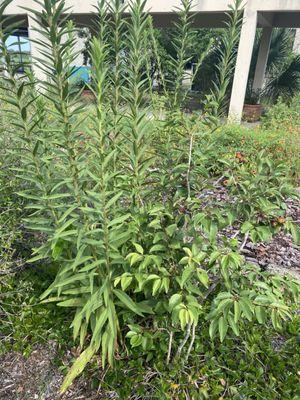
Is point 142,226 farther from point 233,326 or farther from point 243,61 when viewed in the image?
point 243,61

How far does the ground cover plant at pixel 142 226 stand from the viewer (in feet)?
5.12

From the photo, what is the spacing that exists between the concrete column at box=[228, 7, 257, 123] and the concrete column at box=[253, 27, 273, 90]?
3.97 metres

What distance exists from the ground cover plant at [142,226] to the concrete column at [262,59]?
12.6m

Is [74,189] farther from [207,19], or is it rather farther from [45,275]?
[207,19]

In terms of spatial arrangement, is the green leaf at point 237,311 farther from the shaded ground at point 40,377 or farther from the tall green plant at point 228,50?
the tall green plant at point 228,50

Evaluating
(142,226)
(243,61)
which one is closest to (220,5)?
(243,61)

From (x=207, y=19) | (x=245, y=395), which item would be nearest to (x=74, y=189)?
(x=245, y=395)

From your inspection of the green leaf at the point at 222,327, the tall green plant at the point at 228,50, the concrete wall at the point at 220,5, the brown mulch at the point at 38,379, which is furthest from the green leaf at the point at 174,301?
the concrete wall at the point at 220,5

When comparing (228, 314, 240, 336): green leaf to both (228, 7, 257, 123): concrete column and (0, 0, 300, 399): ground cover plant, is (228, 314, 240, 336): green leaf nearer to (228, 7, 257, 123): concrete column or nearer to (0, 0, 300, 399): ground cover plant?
(0, 0, 300, 399): ground cover plant

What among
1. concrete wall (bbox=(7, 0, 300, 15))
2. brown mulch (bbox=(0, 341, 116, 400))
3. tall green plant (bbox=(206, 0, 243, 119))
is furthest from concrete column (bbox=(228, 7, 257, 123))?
brown mulch (bbox=(0, 341, 116, 400))

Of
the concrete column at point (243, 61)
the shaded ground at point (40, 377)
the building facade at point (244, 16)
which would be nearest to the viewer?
the shaded ground at point (40, 377)

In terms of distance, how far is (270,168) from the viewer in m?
1.72

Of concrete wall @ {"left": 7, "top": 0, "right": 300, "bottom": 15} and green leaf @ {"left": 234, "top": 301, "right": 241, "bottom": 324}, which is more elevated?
concrete wall @ {"left": 7, "top": 0, "right": 300, "bottom": 15}

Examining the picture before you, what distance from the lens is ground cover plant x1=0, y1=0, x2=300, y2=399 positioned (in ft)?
5.12
